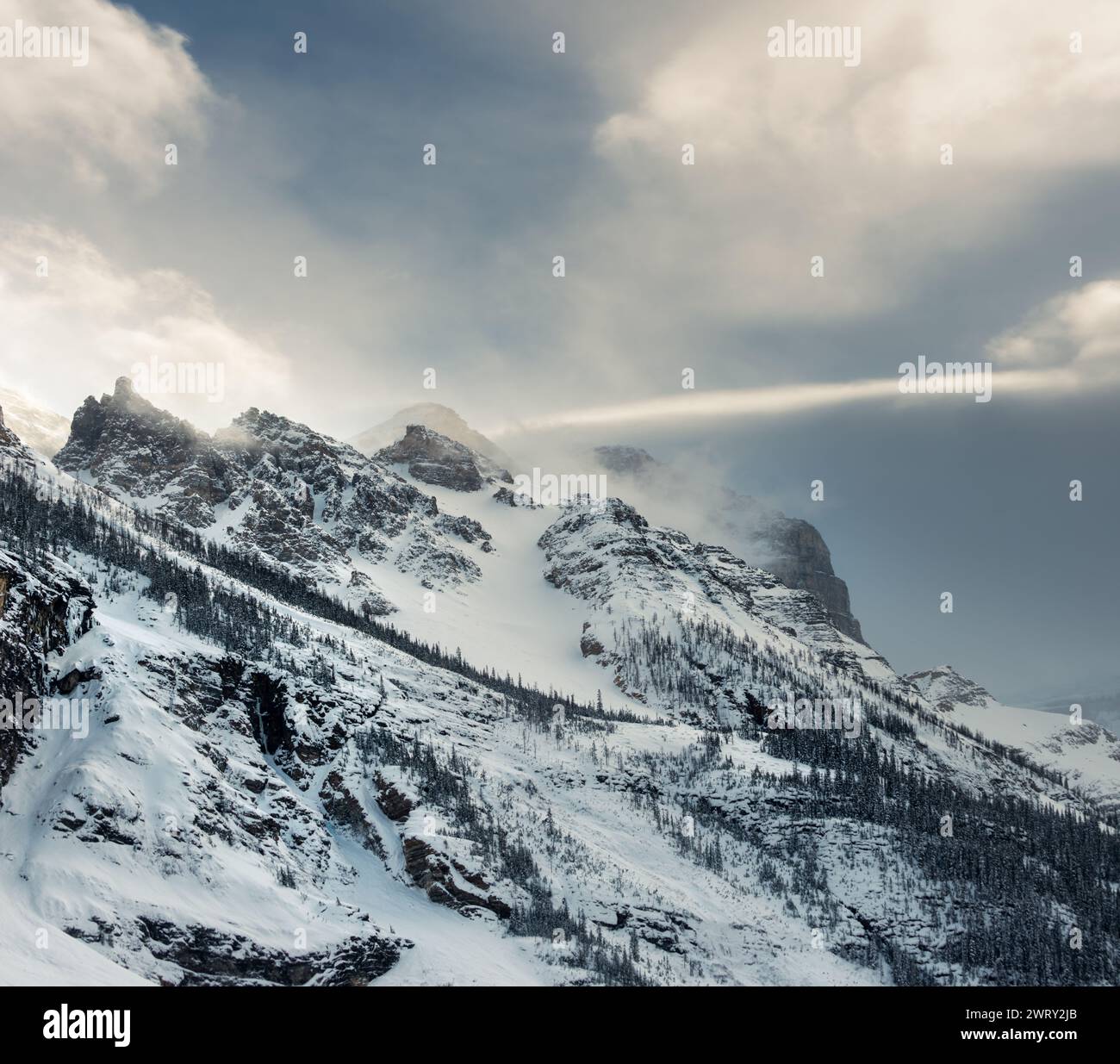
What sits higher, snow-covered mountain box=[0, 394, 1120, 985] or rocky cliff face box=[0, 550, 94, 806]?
rocky cliff face box=[0, 550, 94, 806]

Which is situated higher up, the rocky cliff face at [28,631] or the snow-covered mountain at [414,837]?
the rocky cliff face at [28,631]

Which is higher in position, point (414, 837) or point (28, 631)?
point (28, 631)

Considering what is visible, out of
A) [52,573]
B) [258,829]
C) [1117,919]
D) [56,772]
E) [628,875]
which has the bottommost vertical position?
[1117,919]

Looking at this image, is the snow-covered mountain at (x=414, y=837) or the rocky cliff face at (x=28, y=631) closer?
the snow-covered mountain at (x=414, y=837)

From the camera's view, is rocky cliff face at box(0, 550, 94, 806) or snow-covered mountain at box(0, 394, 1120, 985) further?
rocky cliff face at box(0, 550, 94, 806)

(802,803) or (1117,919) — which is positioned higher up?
(802,803)

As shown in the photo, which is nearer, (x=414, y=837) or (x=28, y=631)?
(x=28, y=631)
